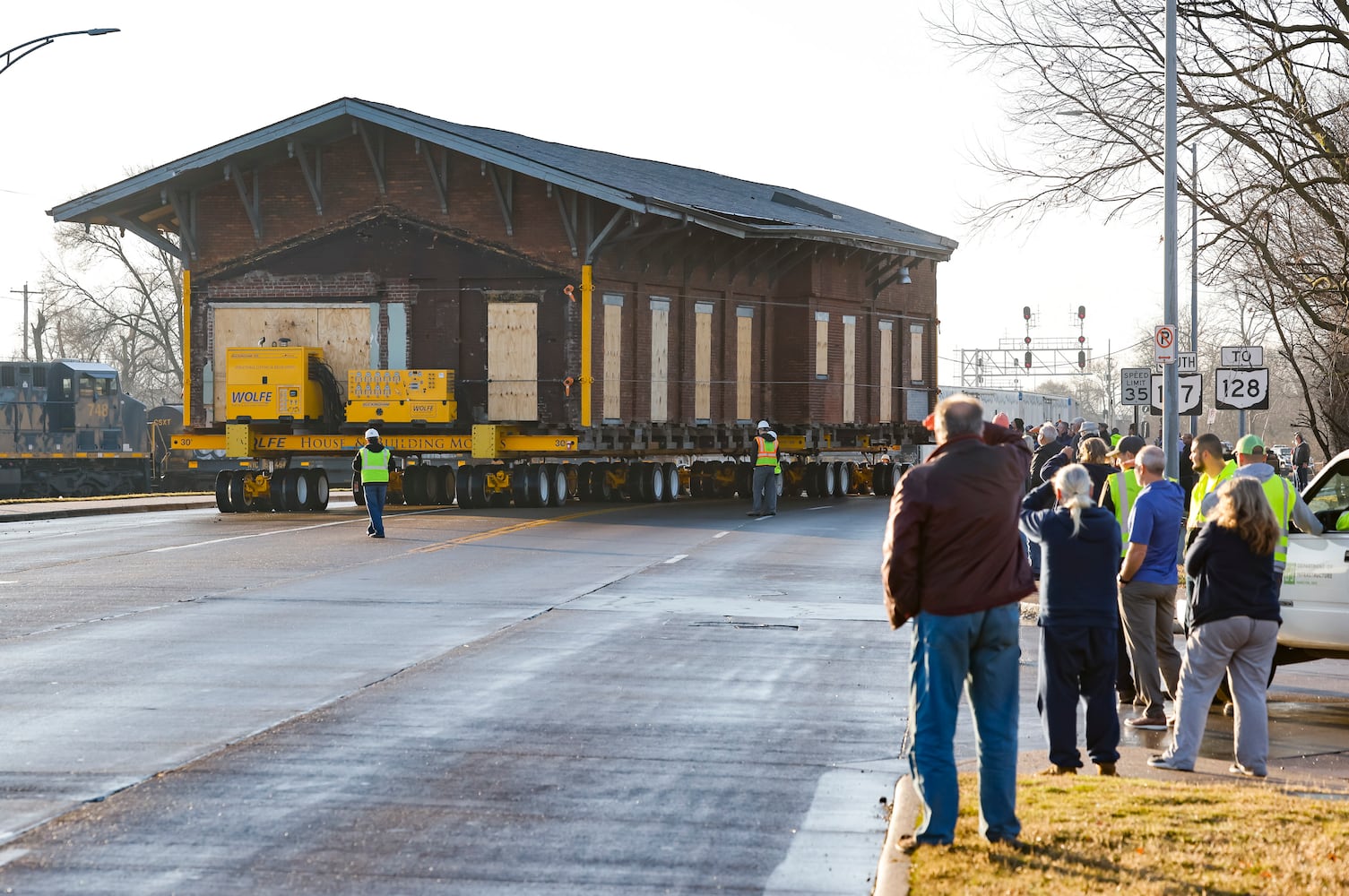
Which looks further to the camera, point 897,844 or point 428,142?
point 428,142

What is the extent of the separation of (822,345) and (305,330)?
15.4 meters

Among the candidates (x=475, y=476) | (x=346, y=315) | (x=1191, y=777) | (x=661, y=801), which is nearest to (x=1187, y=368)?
(x=475, y=476)

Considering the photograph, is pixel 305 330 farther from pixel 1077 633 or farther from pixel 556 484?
pixel 1077 633

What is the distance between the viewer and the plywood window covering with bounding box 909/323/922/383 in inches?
2028

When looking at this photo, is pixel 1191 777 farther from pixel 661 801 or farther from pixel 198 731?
pixel 198 731

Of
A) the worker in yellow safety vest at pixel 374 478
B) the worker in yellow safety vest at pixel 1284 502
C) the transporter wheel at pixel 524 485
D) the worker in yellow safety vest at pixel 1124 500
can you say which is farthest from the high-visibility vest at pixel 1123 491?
the transporter wheel at pixel 524 485

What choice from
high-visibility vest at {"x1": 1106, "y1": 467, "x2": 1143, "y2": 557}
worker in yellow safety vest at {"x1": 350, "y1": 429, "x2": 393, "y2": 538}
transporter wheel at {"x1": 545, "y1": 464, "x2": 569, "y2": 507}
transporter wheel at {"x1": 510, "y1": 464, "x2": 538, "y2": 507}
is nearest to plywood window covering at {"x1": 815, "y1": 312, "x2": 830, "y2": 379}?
transporter wheel at {"x1": 545, "y1": 464, "x2": 569, "y2": 507}

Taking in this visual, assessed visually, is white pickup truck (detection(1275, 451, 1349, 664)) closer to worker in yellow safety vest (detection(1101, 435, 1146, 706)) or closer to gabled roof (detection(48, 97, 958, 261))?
worker in yellow safety vest (detection(1101, 435, 1146, 706))

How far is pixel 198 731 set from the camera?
972 centimetres

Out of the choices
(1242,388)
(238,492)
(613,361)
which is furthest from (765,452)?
(238,492)

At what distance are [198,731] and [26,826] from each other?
2330 millimetres

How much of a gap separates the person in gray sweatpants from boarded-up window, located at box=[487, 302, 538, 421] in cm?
2787

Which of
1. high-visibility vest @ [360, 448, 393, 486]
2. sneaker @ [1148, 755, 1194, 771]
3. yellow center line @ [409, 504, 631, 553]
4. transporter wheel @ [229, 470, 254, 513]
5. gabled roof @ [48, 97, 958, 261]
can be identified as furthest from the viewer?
gabled roof @ [48, 97, 958, 261]

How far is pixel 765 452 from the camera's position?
30438 millimetres
